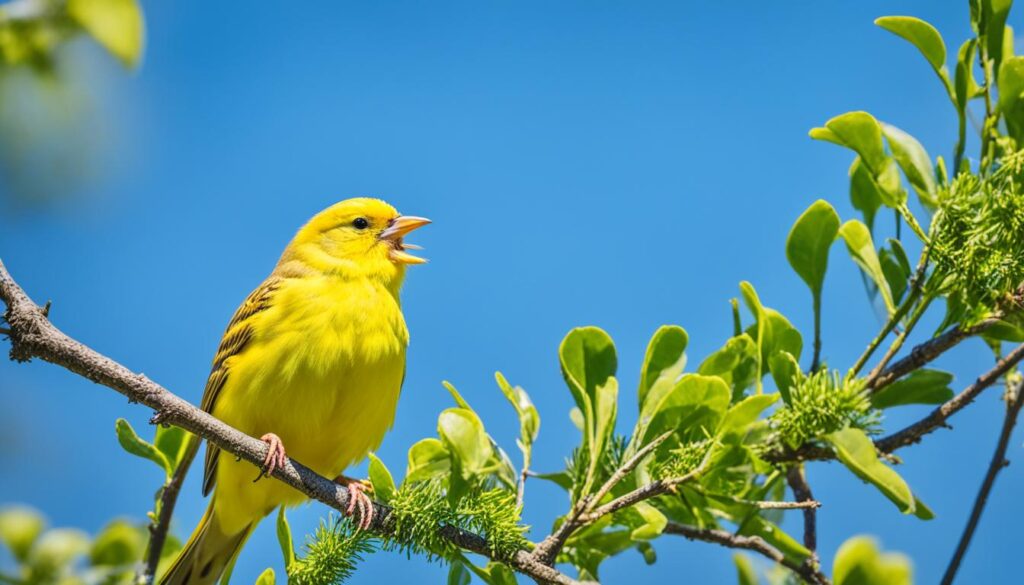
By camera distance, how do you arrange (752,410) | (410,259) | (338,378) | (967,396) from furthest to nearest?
(410,259)
(338,378)
(967,396)
(752,410)

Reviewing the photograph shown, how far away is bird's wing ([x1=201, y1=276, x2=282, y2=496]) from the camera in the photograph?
11.5ft

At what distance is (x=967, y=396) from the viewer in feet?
7.54

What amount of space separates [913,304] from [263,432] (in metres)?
2.14

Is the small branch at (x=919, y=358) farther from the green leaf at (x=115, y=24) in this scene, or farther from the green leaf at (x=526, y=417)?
the green leaf at (x=115, y=24)

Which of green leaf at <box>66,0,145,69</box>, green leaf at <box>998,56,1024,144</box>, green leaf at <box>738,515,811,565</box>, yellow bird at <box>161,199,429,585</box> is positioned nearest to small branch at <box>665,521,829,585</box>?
green leaf at <box>738,515,811,565</box>

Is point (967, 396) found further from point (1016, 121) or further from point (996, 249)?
point (1016, 121)

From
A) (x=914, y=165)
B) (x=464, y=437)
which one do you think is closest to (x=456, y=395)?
(x=464, y=437)

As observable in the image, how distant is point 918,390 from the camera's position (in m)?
2.40

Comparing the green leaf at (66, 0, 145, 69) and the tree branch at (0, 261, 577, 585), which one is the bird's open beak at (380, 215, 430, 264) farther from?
the green leaf at (66, 0, 145, 69)

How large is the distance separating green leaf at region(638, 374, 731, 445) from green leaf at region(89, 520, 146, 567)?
4.54ft

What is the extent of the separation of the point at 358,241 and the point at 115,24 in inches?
136

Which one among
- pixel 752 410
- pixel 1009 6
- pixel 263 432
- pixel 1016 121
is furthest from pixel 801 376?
pixel 263 432

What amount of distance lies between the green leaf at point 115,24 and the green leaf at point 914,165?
1.95 meters

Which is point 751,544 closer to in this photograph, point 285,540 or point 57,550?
point 285,540
